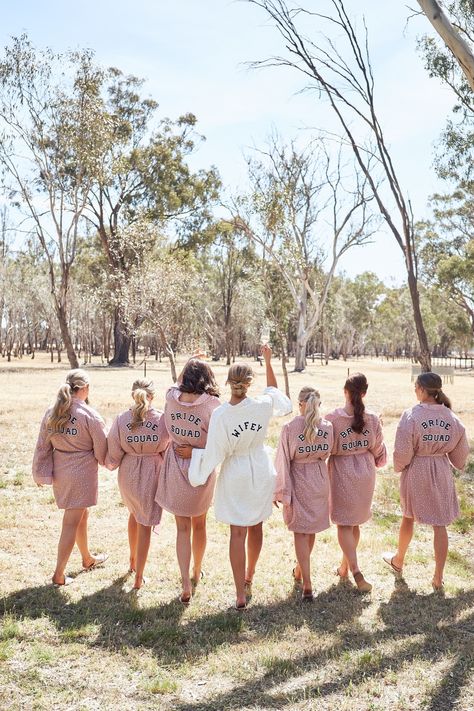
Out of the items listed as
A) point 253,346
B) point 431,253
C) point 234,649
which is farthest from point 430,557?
point 253,346

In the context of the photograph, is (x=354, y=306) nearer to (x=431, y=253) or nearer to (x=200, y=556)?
(x=431, y=253)

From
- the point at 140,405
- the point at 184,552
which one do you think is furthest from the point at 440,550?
the point at 140,405

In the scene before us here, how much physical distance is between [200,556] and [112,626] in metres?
1.07

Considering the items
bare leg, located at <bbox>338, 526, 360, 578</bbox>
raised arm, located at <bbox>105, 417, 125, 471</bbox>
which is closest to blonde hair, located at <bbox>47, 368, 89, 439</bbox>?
raised arm, located at <bbox>105, 417, 125, 471</bbox>

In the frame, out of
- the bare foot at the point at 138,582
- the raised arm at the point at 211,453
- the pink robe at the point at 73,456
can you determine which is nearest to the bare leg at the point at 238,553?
the raised arm at the point at 211,453

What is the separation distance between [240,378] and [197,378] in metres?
0.40

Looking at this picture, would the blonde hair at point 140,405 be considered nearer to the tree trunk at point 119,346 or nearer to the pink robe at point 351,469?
the pink robe at point 351,469

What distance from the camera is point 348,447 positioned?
5.09 m

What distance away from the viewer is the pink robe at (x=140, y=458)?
501cm

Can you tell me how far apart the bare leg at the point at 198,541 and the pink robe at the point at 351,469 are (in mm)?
1085

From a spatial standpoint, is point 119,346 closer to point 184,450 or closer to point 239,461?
point 184,450

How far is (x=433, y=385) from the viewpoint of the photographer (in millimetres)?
5156

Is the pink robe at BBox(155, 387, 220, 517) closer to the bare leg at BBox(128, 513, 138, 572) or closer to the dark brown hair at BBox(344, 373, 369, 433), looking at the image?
the bare leg at BBox(128, 513, 138, 572)

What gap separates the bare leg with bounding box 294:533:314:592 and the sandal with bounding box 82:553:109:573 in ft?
6.22
